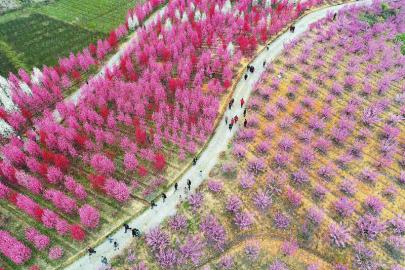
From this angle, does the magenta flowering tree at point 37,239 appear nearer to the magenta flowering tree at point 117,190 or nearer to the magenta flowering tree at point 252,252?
the magenta flowering tree at point 117,190

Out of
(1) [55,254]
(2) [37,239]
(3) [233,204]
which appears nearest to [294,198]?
(3) [233,204]

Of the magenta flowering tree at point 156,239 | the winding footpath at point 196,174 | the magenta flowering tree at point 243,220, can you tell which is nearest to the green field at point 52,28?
the winding footpath at point 196,174

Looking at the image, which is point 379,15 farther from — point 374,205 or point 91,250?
point 91,250

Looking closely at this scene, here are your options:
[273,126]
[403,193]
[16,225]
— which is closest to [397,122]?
[403,193]

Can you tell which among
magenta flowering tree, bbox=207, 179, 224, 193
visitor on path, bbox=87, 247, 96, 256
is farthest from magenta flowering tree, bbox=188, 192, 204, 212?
visitor on path, bbox=87, 247, 96, 256

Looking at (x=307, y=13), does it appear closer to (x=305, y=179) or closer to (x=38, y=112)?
(x=305, y=179)
